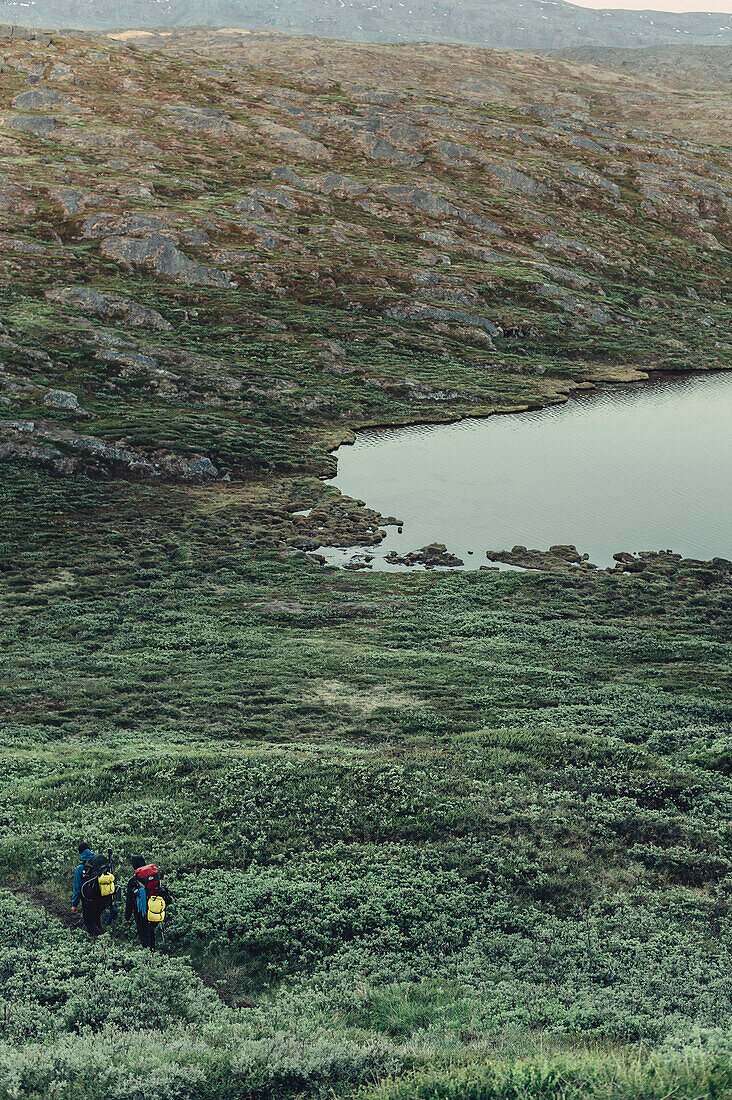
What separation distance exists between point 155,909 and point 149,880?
613 mm

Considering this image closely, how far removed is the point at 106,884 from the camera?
1906 centimetres

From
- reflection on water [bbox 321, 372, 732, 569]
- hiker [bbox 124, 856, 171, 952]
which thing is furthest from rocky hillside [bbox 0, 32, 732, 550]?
hiker [bbox 124, 856, 171, 952]

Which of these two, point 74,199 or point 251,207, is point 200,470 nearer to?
point 74,199

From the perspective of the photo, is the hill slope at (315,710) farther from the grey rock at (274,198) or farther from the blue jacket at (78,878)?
the grey rock at (274,198)

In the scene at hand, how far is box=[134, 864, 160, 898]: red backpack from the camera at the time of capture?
746 inches

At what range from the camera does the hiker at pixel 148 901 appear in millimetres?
18766

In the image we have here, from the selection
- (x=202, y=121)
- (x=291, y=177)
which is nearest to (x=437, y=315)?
(x=291, y=177)

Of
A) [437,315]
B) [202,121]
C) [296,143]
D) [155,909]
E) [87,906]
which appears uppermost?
[202,121]

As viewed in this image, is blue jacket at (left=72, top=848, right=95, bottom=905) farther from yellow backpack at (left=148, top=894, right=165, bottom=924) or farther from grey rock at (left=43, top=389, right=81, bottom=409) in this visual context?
grey rock at (left=43, top=389, right=81, bottom=409)

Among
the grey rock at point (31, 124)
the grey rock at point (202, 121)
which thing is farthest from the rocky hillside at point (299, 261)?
the grey rock at point (202, 121)

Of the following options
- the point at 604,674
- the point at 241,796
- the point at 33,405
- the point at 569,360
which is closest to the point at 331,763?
the point at 241,796

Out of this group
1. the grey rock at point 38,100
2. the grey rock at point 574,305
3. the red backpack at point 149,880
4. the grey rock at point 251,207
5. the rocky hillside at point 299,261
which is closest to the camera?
the red backpack at point 149,880

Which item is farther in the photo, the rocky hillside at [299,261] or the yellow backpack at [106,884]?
the rocky hillside at [299,261]

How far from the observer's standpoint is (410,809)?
25469 mm
